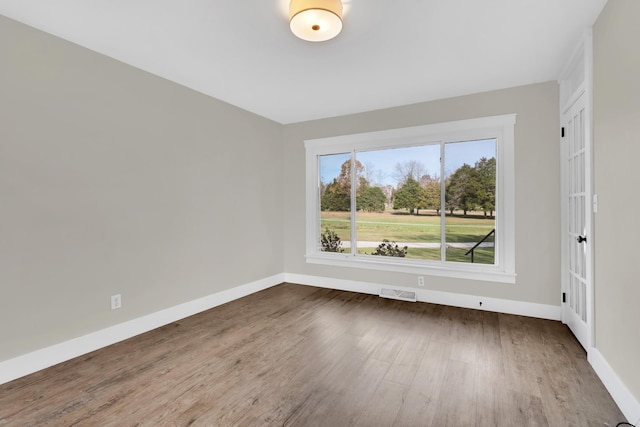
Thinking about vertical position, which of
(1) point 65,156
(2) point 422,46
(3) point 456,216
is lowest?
(3) point 456,216

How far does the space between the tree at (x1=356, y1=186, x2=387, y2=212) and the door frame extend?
2042mm

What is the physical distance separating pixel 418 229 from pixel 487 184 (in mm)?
1005

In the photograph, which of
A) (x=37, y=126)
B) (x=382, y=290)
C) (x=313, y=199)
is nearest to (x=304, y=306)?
(x=382, y=290)

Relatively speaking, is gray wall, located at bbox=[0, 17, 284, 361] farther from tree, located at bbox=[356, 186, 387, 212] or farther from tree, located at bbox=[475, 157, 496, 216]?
tree, located at bbox=[475, 157, 496, 216]

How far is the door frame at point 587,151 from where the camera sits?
225 centimetres

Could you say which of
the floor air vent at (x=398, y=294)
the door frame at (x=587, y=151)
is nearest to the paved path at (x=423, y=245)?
the floor air vent at (x=398, y=294)

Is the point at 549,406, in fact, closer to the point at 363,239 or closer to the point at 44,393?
the point at 363,239

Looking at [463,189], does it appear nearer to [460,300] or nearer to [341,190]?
[460,300]

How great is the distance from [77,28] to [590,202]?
4.11 m

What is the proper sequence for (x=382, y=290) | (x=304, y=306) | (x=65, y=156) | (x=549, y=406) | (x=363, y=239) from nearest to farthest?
(x=549, y=406), (x=65, y=156), (x=304, y=306), (x=382, y=290), (x=363, y=239)

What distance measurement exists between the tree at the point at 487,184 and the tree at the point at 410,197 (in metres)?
0.71

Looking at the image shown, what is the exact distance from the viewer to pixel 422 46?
2508 mm

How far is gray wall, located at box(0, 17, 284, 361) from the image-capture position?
2.21m

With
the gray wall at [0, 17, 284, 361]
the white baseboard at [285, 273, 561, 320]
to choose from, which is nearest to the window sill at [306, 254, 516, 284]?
the white baseboard at [285, 273, 561, 320]
